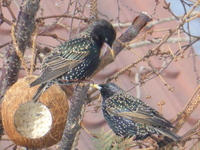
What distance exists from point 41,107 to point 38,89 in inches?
5.4

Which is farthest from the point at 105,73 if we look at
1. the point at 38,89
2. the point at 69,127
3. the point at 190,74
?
the point at 69,127

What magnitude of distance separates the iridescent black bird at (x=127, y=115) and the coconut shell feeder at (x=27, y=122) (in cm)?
23

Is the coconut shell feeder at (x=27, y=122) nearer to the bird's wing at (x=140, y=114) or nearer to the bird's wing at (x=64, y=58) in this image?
the bird's wing at (x=64, y=58)

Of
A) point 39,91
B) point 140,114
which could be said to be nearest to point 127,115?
point 140,114

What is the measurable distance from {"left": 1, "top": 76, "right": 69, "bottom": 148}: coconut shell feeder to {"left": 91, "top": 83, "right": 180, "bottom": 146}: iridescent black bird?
234mm

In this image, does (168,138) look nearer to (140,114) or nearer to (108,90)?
(140,114)

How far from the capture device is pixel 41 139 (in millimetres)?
2328

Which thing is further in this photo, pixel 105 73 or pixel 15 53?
pixel 105 73

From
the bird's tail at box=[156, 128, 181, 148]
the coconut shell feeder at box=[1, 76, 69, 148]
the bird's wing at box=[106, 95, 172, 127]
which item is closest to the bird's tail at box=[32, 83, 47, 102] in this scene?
the coconut shell feeder at box=[1, 76, 69, 148]

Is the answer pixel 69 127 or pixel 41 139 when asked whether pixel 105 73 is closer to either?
pixel 41 139

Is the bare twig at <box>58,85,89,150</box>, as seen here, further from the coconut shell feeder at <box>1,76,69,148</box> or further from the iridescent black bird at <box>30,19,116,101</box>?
the iridescent black bird at <box>30,19,116,101</box>

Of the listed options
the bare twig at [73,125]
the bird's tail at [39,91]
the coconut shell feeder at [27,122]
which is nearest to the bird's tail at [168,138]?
the bare twig at [73,125]

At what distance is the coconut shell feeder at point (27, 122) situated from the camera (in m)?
2.32

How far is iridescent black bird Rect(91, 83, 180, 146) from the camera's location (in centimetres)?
245
